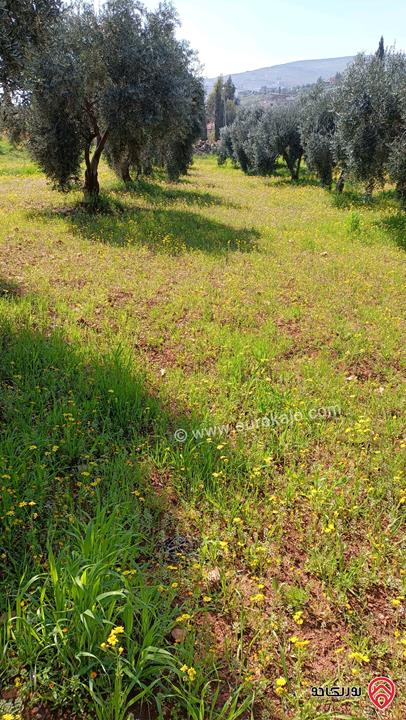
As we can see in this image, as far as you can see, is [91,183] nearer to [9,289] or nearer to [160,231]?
[160,231]

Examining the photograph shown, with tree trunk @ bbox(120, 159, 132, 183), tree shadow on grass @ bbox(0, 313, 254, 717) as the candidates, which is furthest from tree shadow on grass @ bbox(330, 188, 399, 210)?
tree shadow on grass @ bbox(0, 313, 254, 717)

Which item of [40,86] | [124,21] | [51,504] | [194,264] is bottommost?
[51,504]

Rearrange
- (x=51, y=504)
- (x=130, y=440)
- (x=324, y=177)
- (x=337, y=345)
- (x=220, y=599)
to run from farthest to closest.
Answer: (x=324, y=177) < (x=337, y=345) < (x=130, y=440) < (x=51, y=504) < (x=220, y=599)

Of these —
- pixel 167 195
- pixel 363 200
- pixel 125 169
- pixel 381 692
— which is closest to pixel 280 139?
pixel 363 200

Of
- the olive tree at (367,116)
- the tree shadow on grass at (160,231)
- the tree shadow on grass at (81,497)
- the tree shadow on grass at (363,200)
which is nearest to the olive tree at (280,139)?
the tree shadow on grass at (363,200)

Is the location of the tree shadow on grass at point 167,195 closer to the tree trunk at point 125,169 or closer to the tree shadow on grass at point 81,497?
the tree trunk at point 125,169

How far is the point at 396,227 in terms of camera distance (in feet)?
52.1

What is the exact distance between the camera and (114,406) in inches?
196

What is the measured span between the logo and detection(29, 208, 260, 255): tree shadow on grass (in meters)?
10.0

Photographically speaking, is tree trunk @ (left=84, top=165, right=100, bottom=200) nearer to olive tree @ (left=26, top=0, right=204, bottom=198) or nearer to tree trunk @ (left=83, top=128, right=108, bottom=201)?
tree trunk @ (left=83, top=128, right=108, bottom=201)

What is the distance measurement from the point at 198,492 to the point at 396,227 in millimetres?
15119

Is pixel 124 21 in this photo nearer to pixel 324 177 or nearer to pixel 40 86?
pixel 40 86

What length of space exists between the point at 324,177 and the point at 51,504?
97.6 feet

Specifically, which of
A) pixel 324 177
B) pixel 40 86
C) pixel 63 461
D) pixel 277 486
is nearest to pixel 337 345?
pixel 277 486
